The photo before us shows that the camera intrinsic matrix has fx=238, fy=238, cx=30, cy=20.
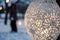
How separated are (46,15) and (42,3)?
0.09 metres

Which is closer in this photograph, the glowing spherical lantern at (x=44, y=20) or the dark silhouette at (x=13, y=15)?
the glowing spherical lantern at (x=44, y=20)

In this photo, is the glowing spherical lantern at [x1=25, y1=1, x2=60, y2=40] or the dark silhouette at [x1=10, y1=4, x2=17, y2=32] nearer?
the glowing spherical lantern at [x1=25, y1=1, x2=60, y2=40]

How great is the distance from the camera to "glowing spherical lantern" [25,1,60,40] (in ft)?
4.96

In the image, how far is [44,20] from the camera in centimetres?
151

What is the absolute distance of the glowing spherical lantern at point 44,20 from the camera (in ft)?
4.96

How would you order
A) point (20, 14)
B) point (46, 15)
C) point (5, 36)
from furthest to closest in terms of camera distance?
point (20, 14), point (5, 36), point (46, 15)

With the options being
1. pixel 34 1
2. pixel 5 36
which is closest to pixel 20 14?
pixel 5 36

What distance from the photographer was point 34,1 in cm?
160

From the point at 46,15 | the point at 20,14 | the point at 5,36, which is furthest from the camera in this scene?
the point at 20,14

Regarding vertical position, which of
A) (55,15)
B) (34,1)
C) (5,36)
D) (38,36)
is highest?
(34,1)

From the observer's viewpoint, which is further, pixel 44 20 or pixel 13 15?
pixel 13 15

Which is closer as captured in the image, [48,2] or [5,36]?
[48,2]

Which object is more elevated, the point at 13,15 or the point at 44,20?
the point at 44,20

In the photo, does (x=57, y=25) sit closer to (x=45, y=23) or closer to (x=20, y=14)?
(x=45, y=23)
